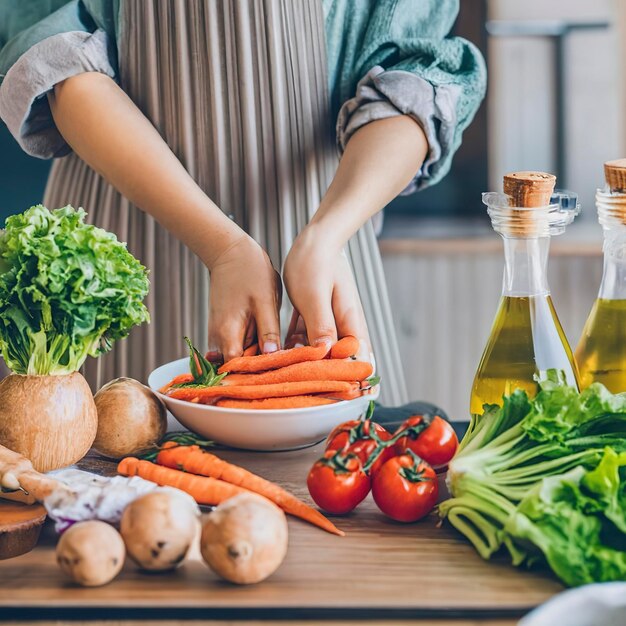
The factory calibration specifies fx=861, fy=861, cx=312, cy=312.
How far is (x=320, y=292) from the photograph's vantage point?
3.86 feet

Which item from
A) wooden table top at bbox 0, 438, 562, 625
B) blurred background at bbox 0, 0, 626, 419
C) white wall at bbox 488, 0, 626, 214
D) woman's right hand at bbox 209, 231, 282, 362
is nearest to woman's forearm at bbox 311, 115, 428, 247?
woman's right hand at bbox 209, 231, 282, 362

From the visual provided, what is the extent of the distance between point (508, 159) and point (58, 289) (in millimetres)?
2374

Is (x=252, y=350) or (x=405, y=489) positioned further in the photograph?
(x=252, y=350)

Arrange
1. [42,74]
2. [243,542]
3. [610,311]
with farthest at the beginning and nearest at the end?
[42,74], [610,311], [243,542]

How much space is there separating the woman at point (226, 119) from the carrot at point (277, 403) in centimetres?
21

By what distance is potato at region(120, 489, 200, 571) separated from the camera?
2.50 feet

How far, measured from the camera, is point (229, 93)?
62.6 inches

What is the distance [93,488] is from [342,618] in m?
0.29

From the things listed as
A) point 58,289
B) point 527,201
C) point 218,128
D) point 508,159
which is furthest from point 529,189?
point 508,159

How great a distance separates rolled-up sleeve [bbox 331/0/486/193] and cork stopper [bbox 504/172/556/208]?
53 centimetres

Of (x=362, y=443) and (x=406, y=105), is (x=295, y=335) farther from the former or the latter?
(x=406, y=105)

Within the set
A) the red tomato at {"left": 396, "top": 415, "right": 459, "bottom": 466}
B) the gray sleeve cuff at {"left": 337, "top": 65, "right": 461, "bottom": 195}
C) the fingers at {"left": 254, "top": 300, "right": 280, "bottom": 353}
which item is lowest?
the red tomato at {"left": 396, "top": 415, "right": 459, "bottom": 466}

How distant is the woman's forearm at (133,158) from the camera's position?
1346mm

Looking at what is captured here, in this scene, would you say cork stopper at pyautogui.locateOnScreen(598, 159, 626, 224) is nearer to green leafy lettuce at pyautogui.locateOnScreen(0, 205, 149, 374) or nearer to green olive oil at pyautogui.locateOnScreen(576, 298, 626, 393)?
green olive oil at pyautogui.locateOnScreen(576, 298, 626, 393)
